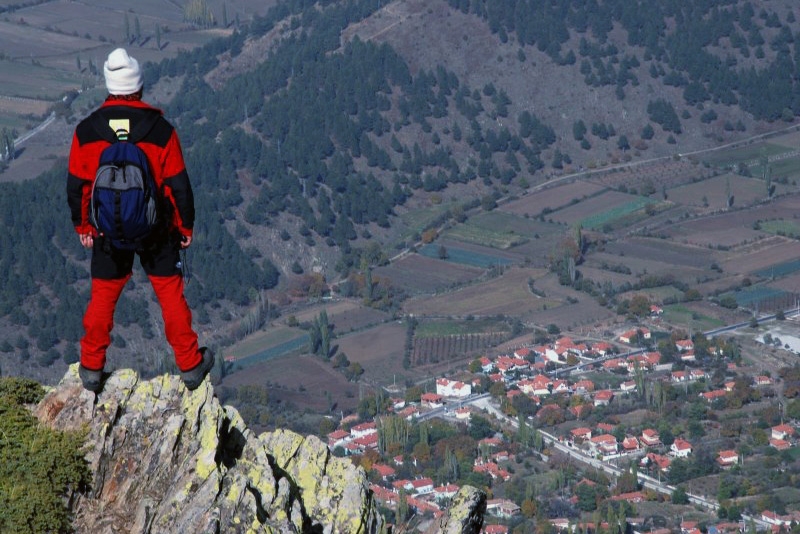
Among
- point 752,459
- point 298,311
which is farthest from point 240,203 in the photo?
point 752,459

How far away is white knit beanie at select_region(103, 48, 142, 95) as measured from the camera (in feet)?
60.1

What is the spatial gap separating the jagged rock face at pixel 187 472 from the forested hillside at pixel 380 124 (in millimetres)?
94427

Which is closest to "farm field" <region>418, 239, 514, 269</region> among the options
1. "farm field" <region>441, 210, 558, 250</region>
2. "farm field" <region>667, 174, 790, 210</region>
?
"farm field" <region>441, 210, 558, 250</region>

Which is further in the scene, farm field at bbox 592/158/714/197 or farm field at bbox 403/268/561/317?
farm field at bbox 592/158/714/197

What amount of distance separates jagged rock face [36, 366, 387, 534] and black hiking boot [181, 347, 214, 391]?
0.30 ft

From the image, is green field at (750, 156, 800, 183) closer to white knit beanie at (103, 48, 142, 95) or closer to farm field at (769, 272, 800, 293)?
farm field at (769, 272, 800, 293)

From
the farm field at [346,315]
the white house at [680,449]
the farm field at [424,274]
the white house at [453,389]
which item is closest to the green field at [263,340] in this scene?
the farm field at [346,315]

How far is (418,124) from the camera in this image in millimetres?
159750

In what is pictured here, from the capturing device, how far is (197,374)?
60.8ft

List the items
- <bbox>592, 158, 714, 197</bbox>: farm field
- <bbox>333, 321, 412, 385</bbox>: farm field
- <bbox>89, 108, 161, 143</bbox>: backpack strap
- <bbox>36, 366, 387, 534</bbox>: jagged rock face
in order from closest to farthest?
<bbox>36, 366, 387, 534</bbox>: jagged rock face
<bbox>89, 108, 161, 143</bbox>: backpack strap
<bbox>333, 321, 412, 385</bbox>: farm field
<bbox>592, 158, 714, 197</bbox>: farm field

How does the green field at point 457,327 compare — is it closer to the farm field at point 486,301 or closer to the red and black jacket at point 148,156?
the farm field at point 486,301

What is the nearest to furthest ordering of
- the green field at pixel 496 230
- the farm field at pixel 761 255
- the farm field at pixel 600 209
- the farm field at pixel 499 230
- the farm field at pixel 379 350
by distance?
the farm field at pixel 379 350, the farm field at pixel 761 255, the green field at pixel 496 230, the farm field at pixel 499 230, the farm field at pixel 600 209

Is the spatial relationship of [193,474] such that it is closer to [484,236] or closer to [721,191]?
[484,236]

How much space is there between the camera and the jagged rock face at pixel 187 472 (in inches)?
671
